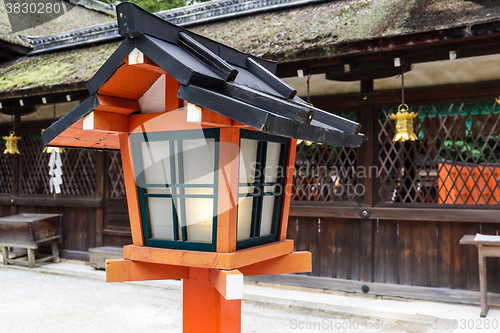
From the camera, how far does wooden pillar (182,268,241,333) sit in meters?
1.99

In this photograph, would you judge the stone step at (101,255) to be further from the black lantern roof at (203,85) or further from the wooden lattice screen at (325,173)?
the black lantern roof at (203,85)

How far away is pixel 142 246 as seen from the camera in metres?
2.00

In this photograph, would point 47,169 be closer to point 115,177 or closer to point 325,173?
point 115,177

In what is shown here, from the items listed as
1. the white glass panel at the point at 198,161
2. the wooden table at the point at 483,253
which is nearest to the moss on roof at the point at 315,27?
the wooden table at the point at 483,253

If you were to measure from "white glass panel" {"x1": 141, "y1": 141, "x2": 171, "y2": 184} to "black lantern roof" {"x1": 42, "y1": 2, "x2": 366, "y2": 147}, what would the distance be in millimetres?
314

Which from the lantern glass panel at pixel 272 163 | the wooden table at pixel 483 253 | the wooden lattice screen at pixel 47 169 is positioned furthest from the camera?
the wooden lattice screen at pixel 47 169

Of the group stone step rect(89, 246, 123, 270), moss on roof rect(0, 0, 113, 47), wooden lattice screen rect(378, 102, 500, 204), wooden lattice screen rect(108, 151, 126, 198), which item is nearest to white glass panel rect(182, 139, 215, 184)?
wooden lattice screen rect(378, 102, 500, 204)

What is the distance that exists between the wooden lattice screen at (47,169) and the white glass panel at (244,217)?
6.12 meters

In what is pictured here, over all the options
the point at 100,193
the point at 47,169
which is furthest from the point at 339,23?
the point at 47,169

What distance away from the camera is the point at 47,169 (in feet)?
26.2

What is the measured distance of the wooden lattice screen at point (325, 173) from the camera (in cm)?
548

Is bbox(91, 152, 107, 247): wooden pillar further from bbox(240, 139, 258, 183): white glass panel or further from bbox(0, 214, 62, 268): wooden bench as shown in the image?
bbox(240, 139, 258, 183): white glass panel

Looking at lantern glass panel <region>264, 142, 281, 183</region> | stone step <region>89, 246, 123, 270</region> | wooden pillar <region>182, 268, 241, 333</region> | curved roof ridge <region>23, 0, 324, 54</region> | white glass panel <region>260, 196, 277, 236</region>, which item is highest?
curved roof ridge <region>23, 0, 324, 54</region>

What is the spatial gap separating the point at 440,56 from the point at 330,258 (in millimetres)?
2887
